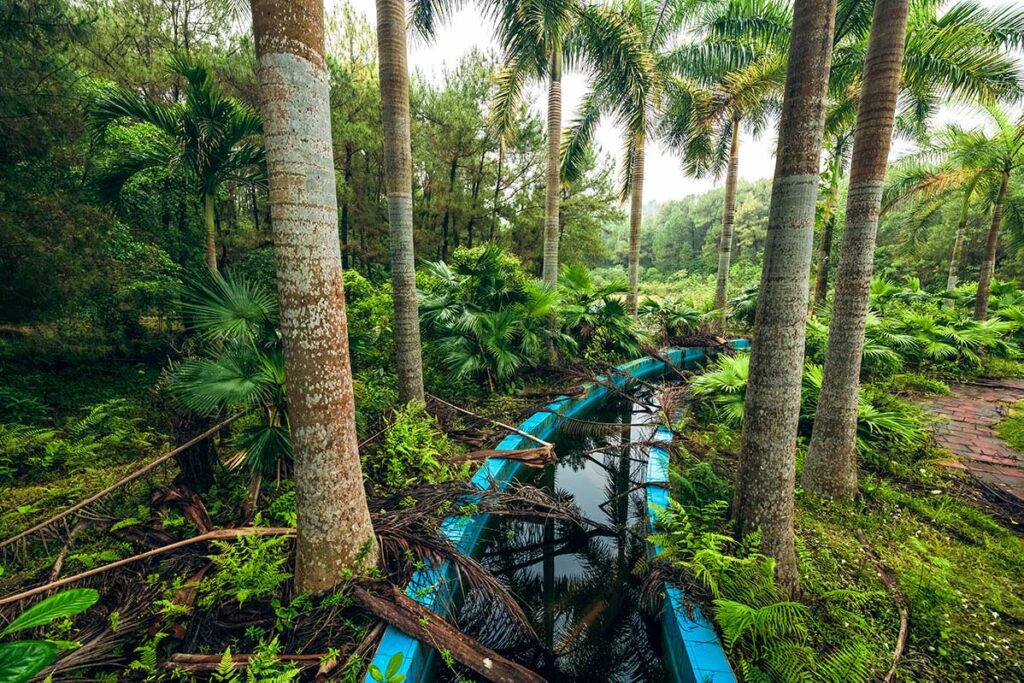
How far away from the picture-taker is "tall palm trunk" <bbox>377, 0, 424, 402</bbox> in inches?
176

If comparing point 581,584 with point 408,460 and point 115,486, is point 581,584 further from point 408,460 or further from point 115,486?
point 115,486

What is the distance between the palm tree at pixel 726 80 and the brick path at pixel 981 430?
5.59 m

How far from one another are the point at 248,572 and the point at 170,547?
607 millimetres

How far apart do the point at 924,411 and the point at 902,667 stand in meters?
5.38

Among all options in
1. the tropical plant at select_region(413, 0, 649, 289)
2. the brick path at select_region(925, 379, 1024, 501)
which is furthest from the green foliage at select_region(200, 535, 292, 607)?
the tropical plant at select_region(413, 0, 649, 289)

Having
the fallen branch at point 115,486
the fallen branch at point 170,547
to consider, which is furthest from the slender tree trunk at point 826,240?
the fallen branch at point 115,486

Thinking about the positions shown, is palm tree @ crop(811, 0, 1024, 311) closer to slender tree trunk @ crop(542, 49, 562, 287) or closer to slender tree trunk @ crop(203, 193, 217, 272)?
slender tree trunk @ crop(542, 49, 562, 287)

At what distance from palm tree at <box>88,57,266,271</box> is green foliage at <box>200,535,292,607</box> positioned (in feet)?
14.1

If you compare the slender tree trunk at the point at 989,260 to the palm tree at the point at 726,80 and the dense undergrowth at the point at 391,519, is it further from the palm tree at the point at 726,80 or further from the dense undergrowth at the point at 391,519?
the dense undergrowth at the point at 391,519

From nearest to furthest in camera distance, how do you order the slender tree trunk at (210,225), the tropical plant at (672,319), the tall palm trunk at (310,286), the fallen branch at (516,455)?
1. the tall palm trunk at (310,286)
2. the fallen branch at (516,455)
3. the slender tree trunk at (210,225)
4. the tropical plant at (672,319)

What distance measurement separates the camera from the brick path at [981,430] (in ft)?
14.0

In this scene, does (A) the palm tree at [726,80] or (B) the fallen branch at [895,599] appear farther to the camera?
(A) the palm tree at [726,80]

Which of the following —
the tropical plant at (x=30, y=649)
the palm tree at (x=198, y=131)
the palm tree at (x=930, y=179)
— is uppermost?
the palm tree at (x=930, y=179)

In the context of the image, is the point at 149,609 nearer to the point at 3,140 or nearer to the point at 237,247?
the point at 3,140
